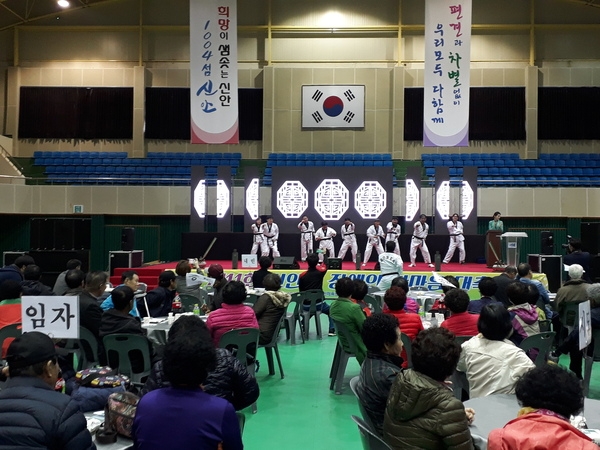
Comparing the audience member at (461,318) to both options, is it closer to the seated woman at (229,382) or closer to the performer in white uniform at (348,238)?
the seated woman at (229,382)

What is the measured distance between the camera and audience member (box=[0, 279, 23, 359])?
5.63 m

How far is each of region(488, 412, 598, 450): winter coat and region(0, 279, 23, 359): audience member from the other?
486 centimetres

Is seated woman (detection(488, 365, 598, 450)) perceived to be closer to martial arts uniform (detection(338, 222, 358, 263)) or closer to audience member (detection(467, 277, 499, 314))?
audience member (detection(467, 277, 499, 314))

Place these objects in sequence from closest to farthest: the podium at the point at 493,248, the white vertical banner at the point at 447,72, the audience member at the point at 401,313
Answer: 1. the audience member at the point at 401,313
2. the podium at the point at 493,248
3. the white vertical banner at the point at 447,72

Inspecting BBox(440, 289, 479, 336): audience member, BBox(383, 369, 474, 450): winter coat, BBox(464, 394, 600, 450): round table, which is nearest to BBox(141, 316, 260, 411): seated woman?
BBox(383, 369, 474, 450): winter coat

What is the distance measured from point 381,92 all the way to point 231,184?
21.3ft

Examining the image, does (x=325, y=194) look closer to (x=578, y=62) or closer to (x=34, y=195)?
(x=34, y=195)

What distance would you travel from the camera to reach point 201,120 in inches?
605

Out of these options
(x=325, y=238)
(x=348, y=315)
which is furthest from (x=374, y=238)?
(x=348, y=315)

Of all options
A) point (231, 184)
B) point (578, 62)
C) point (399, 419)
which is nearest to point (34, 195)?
point (231, 184)

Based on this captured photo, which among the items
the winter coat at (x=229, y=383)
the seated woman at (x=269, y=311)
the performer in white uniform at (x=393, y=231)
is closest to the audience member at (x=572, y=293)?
the seated woman at (x=269, y=311)

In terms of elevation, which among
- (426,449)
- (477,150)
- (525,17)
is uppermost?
(525,17)

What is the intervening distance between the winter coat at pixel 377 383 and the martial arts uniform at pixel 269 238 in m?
13.2

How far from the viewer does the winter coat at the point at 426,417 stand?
2607 millimetres
